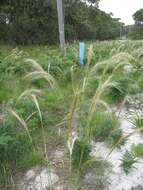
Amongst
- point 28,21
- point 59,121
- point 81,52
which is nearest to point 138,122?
point 59,121

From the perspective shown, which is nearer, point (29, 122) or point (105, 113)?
point (29, 122)

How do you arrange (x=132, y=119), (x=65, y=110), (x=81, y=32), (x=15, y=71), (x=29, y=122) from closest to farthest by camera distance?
(x=29, y=122)
(x=132, y=119)
(x=65, y=110)
(x=15, y=71)
(x=81, y=32)

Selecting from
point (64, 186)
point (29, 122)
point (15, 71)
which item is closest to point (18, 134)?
point (29, 122)

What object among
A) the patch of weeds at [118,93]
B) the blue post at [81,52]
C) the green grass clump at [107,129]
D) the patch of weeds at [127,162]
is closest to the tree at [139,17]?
the blue post at [81,52]

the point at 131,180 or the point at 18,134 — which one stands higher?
the point at 18,134

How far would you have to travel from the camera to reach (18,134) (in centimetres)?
273

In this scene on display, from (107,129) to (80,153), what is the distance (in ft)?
2.11

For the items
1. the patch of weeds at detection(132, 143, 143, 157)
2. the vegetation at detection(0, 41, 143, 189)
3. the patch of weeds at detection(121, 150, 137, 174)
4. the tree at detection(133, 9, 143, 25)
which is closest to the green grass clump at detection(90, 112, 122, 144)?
the vegetation at detection(0, 41, 143, 189)

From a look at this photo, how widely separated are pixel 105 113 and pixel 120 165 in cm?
94

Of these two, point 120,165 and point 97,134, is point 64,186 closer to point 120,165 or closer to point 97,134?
point 120,165

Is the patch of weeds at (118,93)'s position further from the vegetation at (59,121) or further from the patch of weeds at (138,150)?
the patch of weeds at (138,150)

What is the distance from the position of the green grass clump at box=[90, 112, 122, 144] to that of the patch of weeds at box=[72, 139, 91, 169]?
0.46m

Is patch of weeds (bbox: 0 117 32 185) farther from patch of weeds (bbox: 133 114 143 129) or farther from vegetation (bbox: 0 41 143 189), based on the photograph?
patch of weeds (bbox: 133 114 143 129)

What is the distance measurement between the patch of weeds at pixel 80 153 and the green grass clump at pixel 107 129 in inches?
18.1
